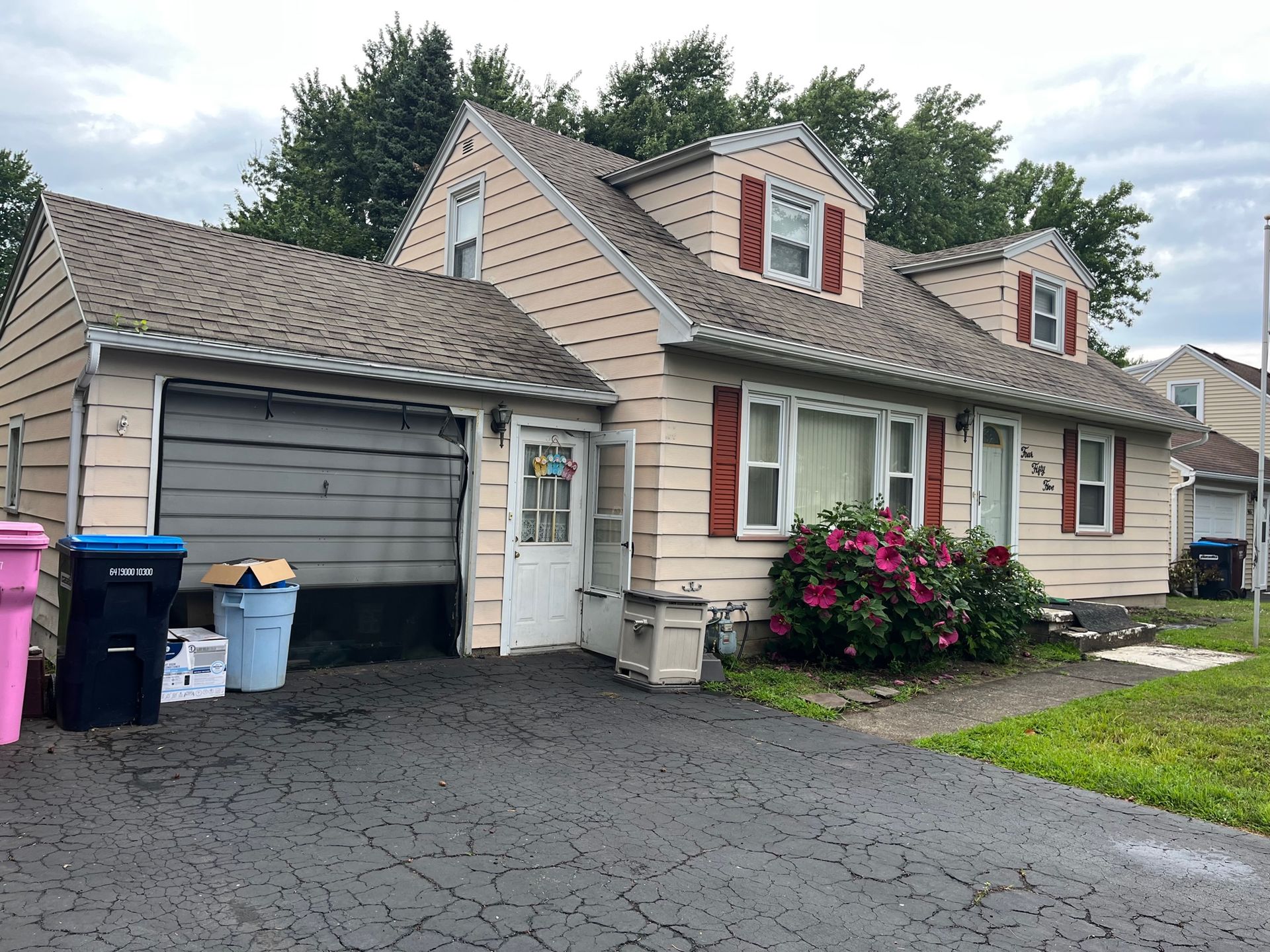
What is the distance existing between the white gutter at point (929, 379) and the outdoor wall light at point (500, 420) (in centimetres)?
184

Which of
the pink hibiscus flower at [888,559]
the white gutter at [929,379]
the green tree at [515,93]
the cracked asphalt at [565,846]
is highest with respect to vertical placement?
the green tree at [515,93]

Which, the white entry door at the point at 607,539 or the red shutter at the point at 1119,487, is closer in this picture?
the white entry door at the point at 607,539

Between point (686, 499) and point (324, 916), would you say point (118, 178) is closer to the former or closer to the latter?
point (686, 499)

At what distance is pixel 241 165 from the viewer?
29.4 meters

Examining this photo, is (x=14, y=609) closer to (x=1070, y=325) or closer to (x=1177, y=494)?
(x=1070, y=325)

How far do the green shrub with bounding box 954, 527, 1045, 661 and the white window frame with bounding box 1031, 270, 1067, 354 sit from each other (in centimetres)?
552

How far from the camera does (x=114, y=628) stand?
555 centimetres

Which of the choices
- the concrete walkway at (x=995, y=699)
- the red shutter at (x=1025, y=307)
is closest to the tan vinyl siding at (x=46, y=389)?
the concrete walkway at (x=995, y=699)

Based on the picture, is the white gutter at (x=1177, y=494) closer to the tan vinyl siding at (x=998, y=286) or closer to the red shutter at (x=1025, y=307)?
the tan vinyl siding at (x=998, y=286)

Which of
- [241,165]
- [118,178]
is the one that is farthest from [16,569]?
[118,178]

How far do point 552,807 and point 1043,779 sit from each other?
9.77ft

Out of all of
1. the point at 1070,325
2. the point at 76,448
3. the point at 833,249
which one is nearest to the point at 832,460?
the point at 833,249

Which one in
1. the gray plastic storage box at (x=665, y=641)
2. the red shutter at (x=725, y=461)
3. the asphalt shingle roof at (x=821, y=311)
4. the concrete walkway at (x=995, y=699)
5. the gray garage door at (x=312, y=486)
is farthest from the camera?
the asphalt shingle roof at (x=821, y=311)

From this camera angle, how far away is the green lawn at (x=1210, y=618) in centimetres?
1100
